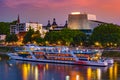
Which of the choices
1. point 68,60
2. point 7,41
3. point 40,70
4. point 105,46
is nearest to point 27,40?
point 7,41

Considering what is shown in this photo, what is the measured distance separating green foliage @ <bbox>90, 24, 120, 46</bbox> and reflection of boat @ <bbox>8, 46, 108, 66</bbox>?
1144 inches

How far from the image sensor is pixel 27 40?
122 metres

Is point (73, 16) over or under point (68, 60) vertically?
over

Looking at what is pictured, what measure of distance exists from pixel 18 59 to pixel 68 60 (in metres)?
11.3

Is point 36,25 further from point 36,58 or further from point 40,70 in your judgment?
point 40,70

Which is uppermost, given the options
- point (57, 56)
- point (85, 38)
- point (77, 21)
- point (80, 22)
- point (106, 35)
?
point (77, 21)

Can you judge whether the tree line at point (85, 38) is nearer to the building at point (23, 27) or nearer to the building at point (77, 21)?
the building at point (77, 21)

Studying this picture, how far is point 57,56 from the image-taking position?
223ft

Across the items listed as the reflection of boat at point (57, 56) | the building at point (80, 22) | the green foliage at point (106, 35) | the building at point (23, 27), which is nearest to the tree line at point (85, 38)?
the green foliage at point (106, 35)

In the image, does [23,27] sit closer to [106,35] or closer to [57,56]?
[106,35]

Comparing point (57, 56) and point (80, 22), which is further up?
point (80, 22)

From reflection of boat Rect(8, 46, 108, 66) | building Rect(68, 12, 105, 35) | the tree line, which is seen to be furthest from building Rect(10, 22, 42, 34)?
reflection of boat Rect(8, 46, 108, 66)

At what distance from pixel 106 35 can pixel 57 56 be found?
34216 mm

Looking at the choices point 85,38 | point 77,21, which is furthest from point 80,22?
point 85,38
